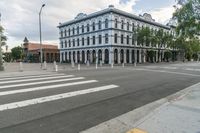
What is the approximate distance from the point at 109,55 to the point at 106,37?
429cm

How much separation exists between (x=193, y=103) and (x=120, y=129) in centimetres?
351

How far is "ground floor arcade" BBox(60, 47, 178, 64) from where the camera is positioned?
4414 centimetres

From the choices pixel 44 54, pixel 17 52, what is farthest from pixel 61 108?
pixel 17 52

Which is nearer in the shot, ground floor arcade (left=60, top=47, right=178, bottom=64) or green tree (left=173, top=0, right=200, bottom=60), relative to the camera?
green tree (left=173, top=0, right=200, bottom=60)

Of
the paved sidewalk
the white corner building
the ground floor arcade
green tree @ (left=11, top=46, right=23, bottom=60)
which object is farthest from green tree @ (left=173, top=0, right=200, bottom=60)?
green tree @ (left=11, top=46, right=23, bottom=60)

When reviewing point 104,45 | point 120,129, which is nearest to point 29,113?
point 120,129

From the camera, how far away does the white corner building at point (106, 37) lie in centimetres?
4291

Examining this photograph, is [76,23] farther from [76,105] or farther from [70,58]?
[76,105]

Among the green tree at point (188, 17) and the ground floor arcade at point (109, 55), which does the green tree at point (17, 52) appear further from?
the green tree at point (188, 17)

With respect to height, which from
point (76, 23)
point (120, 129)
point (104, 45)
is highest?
point (76, 23)

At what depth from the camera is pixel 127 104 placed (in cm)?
646

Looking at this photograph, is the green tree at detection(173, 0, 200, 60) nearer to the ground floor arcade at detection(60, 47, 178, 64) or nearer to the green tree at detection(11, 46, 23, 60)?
the ground floor arcade at detection(60, 47, 178, 64)

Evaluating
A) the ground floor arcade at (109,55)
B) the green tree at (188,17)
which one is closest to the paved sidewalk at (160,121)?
the green tree at (188,17)

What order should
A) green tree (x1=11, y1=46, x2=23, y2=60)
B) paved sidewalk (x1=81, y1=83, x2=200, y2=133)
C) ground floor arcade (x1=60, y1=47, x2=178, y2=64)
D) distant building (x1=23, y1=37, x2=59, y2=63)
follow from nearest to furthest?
paved sidewalk (x1=81, y1=83, x2=200, y2=133) → ground floor arcade (x1=60, y1=47, x2=178, y2=64) → distant building (x1=23, y1=37, x2=59, y2=63) → green tree (x1=11, y1=46, x2=23, y2=60)
